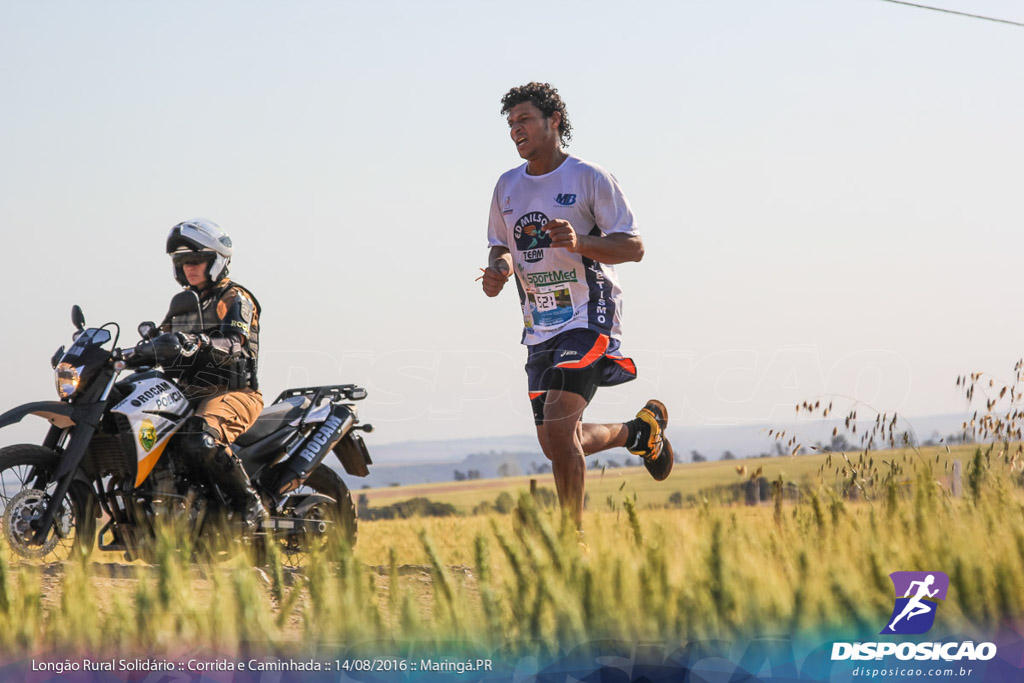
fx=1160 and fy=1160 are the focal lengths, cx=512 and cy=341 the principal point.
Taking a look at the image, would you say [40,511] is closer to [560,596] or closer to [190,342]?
[190,342]

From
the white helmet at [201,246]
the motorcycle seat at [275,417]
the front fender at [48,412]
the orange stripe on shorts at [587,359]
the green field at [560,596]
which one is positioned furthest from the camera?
the motorcycle seat at [275,417]

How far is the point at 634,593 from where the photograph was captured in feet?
10.2

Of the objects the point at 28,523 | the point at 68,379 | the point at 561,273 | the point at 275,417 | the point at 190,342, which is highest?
the point at 561,273

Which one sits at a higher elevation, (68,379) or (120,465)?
(68,379)

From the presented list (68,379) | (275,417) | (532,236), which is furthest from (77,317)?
(532,236)

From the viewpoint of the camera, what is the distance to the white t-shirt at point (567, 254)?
18.0ft

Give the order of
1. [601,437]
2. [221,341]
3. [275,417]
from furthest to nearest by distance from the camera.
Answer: [275,417] < [601,437] < [221,341]

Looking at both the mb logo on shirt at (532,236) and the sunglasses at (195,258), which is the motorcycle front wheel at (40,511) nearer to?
the sunglasses at (195,258)

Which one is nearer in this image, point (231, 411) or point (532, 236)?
point (532, 236)

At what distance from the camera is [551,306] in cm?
554

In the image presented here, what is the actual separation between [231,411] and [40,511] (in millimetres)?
1111

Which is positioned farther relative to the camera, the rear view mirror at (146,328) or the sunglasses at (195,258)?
the sunglasses at (195,258)

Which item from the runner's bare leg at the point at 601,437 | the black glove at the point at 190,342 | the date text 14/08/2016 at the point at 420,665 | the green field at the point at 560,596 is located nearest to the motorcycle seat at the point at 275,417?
the black glove at the point at 190,342

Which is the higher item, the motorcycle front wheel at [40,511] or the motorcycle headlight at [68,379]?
the motorcycle headlight at [68,379]
